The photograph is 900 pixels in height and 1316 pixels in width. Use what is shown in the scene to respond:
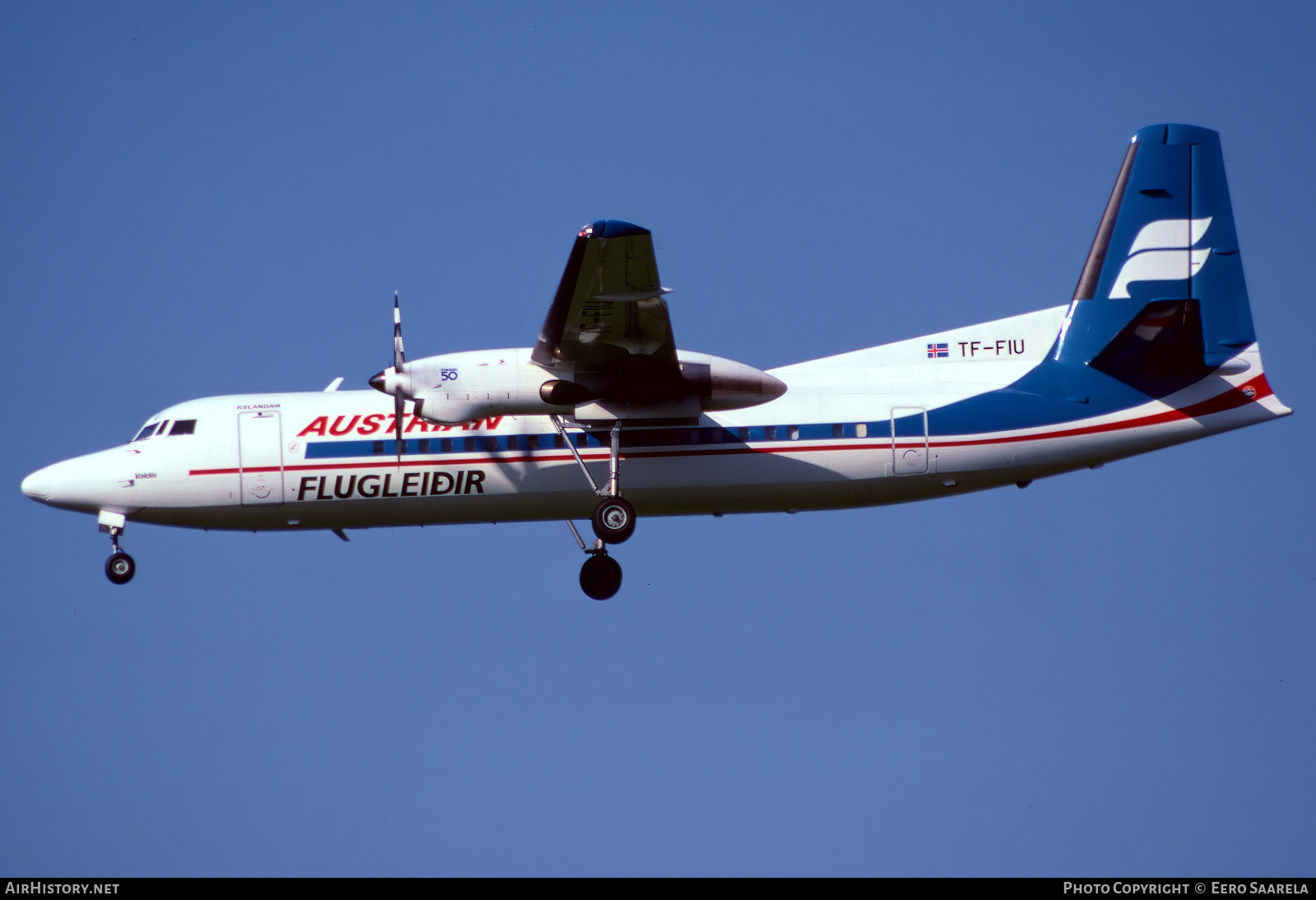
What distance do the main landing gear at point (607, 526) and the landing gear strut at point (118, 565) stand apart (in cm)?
626

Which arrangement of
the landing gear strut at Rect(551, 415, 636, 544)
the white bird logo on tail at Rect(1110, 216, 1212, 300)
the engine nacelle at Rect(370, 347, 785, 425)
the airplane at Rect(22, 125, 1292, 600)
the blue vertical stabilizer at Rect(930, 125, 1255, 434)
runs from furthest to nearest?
the white bird logo on tail at Rect(1110, 216, 1212, 300)
the blue vertical stabilizer at Rect(930, 125, 1255, 434)
the airplane at Rect(22, 125, 1292, 600)
the landing gear strut at Rect(551, 415, 636, 544)
the engine nacelle at Rect(370, 347, 785, 425)

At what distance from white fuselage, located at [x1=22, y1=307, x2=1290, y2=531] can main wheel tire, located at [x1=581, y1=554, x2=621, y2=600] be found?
79cm

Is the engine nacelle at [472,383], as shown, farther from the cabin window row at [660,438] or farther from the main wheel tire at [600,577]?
the main wheel tire at [600,577]

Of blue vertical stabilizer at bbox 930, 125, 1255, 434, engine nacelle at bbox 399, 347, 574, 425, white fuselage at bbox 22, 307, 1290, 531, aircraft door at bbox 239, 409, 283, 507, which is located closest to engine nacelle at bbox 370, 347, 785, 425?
engine nacelle at bbox 399, 347, 574, 425

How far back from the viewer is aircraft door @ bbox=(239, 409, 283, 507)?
22.4 meters

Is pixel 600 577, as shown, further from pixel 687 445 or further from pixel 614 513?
pixel 687 445

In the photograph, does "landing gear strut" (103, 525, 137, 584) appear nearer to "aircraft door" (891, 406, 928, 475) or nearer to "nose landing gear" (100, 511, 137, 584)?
"nose landing gear" (100, 511, 137, 584)

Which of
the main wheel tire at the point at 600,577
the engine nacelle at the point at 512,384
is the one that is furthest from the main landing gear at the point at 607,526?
the engine nacelle at the point at 512,384

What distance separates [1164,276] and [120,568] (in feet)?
51.2

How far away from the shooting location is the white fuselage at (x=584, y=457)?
22297 millimetres

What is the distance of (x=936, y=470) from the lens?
22.4m
